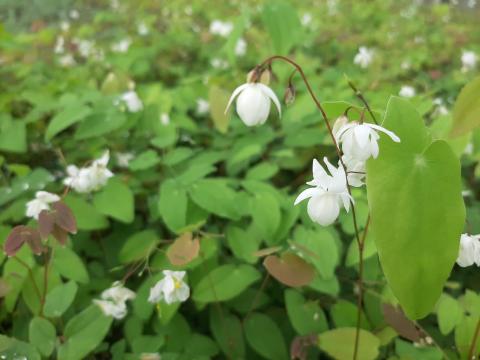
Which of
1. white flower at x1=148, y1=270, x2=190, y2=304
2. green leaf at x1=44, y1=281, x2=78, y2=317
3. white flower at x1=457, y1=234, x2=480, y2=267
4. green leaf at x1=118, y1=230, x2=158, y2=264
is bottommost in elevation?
green leaf at x1=118, y1=230, x2=158, y2=264

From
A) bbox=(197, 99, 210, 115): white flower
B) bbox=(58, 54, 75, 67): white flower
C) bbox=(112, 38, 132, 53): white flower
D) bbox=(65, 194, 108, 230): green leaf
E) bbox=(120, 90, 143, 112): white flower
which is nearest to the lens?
bbox=(65, 194, 108, 230): green leaf

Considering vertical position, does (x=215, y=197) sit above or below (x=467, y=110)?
below

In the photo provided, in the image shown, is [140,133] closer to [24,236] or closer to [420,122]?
[24,236]

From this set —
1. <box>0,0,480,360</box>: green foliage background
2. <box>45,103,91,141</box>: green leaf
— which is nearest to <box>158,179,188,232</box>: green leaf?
<box>0,0,480,360</box>: green foliage background

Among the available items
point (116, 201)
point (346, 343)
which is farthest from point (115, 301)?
point (346, 343)

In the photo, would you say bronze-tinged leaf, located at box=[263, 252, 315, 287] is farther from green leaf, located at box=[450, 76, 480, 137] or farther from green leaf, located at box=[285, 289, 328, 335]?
green leaf, located at box=[450, 76, 480, 137]

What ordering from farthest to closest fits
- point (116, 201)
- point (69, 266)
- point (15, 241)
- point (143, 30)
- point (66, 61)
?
point (143, 30) → point (66, 61) → point (116, 201) → point (69, 266) → point (15, 241)

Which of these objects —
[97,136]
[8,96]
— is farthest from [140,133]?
[8,96]

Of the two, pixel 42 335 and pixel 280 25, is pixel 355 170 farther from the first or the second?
pixel 280 25
